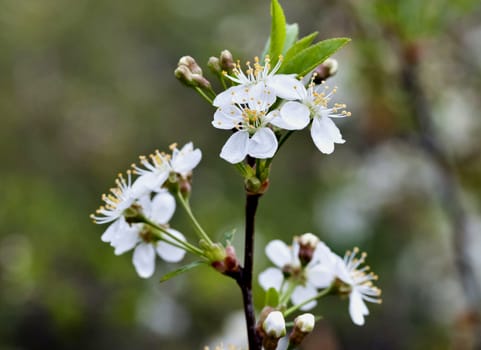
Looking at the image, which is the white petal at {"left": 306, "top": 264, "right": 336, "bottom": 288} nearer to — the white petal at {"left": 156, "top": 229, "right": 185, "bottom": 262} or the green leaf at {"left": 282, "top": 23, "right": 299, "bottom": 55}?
the white petal at {"left": 156, "top": 229, "right": 185, "bottom": 262}

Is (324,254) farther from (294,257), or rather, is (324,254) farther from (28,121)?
(28,121)

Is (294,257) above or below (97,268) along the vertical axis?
above

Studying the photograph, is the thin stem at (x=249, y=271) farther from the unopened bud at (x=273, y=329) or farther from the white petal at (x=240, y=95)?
the white petal at (x=240, y=95)

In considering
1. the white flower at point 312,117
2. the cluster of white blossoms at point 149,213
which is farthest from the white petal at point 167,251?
the white flower at point 312,117

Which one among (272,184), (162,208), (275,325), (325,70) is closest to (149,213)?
(162,208)

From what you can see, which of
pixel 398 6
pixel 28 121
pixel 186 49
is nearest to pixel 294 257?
pixel 398 6
